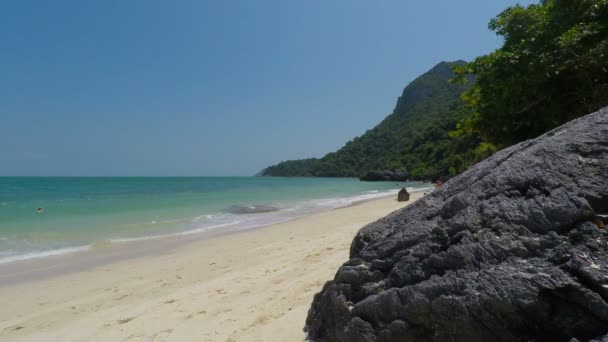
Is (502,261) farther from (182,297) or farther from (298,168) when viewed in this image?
(298,168)

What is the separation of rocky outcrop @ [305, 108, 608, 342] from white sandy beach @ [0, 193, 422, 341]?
3.93ft

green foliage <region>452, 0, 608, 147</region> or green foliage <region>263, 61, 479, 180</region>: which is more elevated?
green foliage <region>263, 61, 479, 180</region>

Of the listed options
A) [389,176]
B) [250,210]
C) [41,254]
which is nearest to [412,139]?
[389,176]

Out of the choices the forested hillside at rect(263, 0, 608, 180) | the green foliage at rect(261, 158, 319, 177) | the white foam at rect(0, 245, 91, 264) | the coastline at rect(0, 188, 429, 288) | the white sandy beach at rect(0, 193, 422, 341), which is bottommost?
the white sandy beach at rect(0, 193, 422, 341)

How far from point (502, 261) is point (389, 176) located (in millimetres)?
85498

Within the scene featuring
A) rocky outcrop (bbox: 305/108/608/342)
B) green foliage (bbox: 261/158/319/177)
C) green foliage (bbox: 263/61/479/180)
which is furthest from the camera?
green foliage (bbox: 261/158/319/177)

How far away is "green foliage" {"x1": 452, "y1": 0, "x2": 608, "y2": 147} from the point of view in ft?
19.6

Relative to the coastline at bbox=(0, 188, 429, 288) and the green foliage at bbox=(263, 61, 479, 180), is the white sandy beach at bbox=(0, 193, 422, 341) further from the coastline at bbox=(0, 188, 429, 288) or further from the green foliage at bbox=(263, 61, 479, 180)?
the green foliage at bbox=(263, 61, 479, 180)

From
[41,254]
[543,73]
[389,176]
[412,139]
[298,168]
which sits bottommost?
[41,254]

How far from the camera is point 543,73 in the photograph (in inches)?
246

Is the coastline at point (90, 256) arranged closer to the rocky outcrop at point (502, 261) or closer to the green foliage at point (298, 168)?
the rocky outcrop at point (502, 261)

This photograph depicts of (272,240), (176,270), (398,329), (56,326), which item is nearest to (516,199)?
(398,329)

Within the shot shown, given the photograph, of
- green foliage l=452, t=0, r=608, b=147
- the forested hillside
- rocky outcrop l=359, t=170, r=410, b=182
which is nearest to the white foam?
the forested hillside

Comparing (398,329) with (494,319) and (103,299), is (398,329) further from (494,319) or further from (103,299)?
(103,299)
